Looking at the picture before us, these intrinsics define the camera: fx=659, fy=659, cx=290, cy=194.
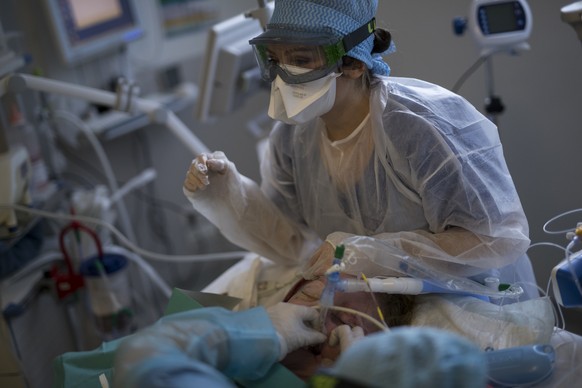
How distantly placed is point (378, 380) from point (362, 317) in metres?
0.51

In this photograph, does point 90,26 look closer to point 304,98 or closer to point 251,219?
point 251,219

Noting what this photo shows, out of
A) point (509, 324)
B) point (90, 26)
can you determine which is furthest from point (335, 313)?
point (90, 26)

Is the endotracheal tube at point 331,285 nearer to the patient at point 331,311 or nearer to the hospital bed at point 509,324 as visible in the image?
the patient at point 331,311

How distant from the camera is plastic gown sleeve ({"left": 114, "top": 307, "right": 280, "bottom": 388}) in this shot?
3.05ft

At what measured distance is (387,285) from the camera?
4.39 ft

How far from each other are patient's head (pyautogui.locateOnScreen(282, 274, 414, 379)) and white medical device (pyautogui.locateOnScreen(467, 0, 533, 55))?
0.74 m

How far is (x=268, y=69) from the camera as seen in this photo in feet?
4.97

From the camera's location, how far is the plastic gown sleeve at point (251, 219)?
5.64 ft

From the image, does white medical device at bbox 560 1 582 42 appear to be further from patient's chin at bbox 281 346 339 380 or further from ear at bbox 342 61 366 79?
patient's chin at bbox 281 346 339 380

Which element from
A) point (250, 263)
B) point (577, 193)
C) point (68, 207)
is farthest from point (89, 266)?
point (577, 193)

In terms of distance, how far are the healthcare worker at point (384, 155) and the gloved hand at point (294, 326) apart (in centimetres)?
16

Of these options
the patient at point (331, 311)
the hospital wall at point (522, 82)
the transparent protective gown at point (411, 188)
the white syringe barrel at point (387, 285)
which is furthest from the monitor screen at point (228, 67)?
the white syringe barrel at point (387, 285)

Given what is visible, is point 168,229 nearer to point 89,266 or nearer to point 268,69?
point 89,266

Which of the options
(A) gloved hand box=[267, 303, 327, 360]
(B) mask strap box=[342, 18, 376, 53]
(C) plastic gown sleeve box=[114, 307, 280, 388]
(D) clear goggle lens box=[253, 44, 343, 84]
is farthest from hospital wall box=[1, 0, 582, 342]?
(C) plastic gown sleeve box=[114, 307, 280, 388]
